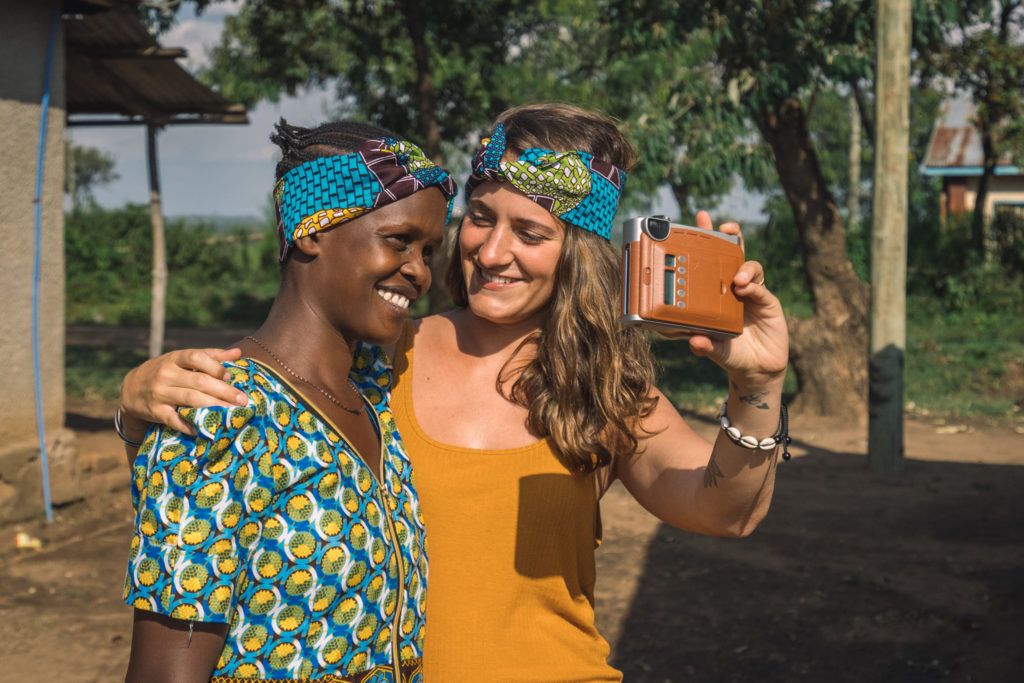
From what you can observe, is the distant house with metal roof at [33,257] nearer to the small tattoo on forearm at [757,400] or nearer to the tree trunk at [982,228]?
the small tattoo on forearm at [757,400]

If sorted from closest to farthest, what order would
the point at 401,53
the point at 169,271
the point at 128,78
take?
the point at 128,78 → the point at 401,53 → the point at 169,271

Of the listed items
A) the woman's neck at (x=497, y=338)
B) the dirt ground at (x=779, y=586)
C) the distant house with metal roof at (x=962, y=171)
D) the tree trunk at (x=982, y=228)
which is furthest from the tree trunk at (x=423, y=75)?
the distant house with metal roof at (x=962, y=171)

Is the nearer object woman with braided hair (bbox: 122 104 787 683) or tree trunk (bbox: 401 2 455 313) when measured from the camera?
woman with braided hair (bbox: 122 104 787 683)

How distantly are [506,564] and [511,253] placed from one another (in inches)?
26.5

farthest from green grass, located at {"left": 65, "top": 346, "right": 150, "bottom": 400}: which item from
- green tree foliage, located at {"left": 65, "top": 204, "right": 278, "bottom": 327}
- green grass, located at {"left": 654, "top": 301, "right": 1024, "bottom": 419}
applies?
green grass, located at {"left": 654, "top": 301, "right": 1024, "bottom": 419}

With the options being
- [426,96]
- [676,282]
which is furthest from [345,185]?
[426,96]

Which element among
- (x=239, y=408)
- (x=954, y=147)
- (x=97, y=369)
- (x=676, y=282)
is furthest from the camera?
(x=954, y=147)

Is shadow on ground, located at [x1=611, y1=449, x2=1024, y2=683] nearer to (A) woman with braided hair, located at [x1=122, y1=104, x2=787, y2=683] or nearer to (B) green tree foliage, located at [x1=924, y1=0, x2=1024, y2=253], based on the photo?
(A) woman with braided hair, located at [x1=122, y1=104, x2=787, y2=683]

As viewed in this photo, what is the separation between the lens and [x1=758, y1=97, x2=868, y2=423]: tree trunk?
9.89 meters

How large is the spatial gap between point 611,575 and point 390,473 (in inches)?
165

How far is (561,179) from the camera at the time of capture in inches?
84.7

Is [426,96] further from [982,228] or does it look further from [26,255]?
[982,228]

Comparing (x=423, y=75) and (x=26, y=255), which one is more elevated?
(x=423, y=75)

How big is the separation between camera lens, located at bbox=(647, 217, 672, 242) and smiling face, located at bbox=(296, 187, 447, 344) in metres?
0.42
